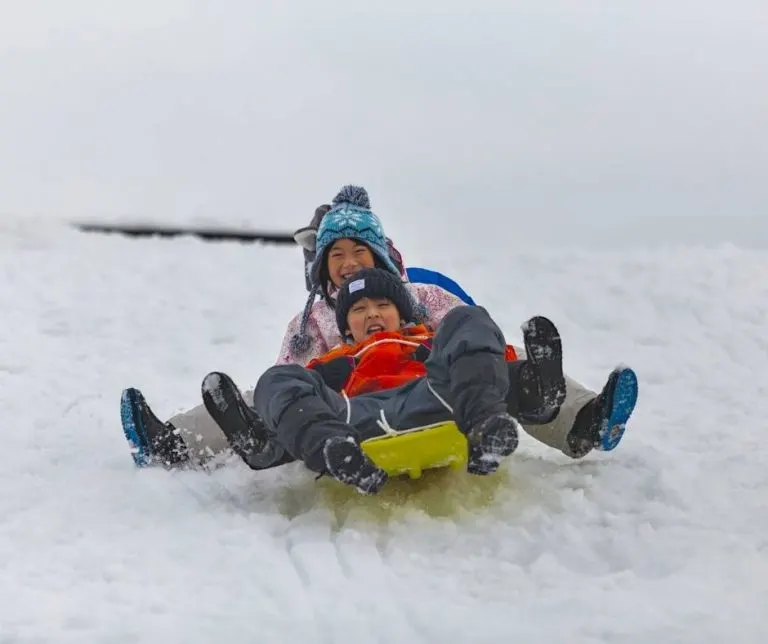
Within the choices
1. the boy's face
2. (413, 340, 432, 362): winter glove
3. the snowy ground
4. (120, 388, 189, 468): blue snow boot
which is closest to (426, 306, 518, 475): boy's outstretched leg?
the snowy ground

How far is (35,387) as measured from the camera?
12.4ft

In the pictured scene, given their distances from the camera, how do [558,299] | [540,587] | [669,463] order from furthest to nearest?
[558,299] < [669,463] < [540,587]

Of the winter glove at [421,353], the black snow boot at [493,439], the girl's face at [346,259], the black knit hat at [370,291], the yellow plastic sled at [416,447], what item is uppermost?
the girl's face at [346,259]

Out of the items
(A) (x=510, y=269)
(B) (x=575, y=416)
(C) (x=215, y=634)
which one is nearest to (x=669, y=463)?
(B) (x=575, y=416)

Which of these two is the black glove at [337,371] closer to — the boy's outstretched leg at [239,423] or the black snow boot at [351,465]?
the boy's outstretched leg at [239,423]

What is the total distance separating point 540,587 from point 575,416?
2.83 ft

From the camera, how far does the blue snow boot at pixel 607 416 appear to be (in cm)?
248

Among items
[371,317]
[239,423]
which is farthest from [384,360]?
[239,423]

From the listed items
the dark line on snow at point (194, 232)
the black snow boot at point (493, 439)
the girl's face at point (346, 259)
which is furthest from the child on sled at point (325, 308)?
the dark line on snow at point (194, 232)

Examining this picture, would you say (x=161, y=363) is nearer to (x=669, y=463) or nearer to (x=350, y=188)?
(x=350, y=188)

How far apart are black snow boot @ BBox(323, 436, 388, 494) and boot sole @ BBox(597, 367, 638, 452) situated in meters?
0.71

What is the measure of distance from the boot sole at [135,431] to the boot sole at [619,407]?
4.06ft

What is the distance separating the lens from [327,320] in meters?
3.49

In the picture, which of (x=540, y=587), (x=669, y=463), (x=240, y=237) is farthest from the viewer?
(x=240, y=237)
